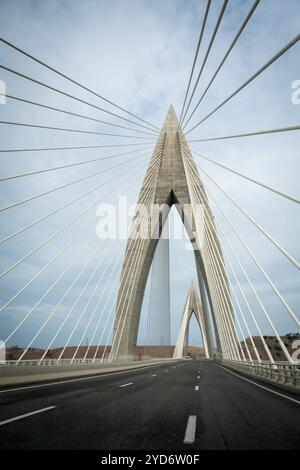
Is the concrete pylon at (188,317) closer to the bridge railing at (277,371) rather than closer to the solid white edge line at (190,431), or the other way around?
the bridge railing at (277,371)

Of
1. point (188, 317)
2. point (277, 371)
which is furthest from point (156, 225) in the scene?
point (188, 317)

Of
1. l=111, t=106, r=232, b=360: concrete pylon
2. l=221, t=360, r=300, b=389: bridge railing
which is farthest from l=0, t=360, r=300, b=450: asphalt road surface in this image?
l=111, t=106, r=232, b=360: concrete pylon

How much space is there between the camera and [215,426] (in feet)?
18.5

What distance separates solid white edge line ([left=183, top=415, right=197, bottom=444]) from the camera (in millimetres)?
4577

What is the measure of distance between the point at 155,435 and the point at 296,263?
22.2 ft

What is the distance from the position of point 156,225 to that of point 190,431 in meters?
37.9

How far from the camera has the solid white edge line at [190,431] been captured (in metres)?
4.58

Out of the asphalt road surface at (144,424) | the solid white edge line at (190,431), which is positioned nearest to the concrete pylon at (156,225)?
the asphalt road surface at (144,424)

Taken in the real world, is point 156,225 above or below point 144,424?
above

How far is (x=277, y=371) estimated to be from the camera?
17.7m

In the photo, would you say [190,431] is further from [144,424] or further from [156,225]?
[156,225]

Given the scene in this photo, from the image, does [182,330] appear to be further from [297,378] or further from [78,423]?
[78,423]
